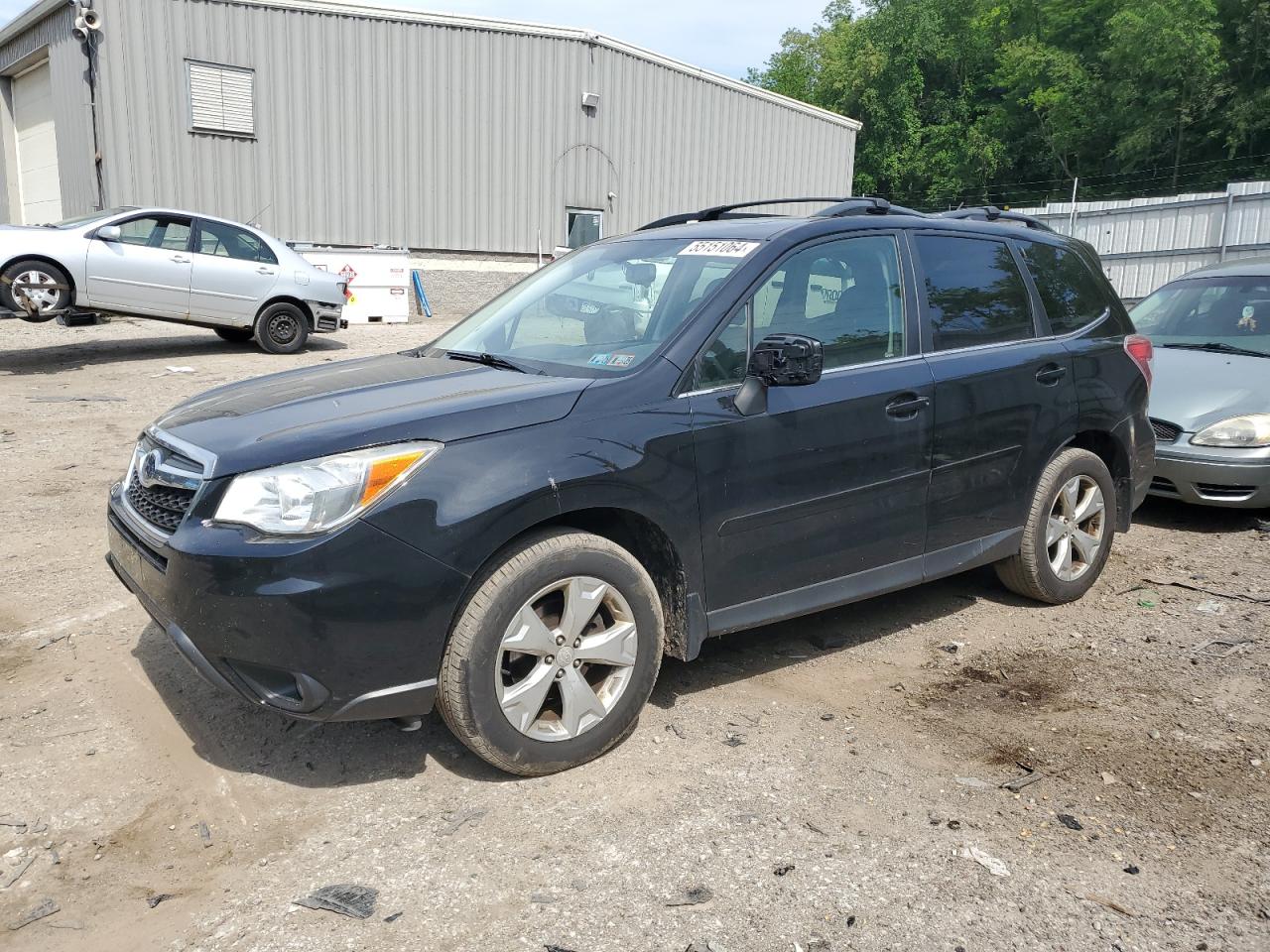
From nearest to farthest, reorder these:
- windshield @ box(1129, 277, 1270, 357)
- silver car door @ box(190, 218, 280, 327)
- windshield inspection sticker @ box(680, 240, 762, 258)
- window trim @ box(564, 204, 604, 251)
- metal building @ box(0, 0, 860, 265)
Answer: windshield inspection sticker @ box(680, 240, 762, 258)
windshield @ box(1129, 277, 1270, 357)
silver car door @ box(190, 218, 280, 327)
metal building @ box(0, 0, 860, 265)
window trim @ box(564, 204, 604, 251)

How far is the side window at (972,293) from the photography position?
450cm

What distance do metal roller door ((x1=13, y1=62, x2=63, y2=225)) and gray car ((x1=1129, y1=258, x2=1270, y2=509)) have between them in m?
19.1

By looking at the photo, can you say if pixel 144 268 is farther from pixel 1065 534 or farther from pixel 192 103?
pixel 1065 534

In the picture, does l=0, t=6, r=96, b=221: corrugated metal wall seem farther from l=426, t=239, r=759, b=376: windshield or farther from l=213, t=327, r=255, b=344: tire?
l=426, t=239, r=759, b=376: windshield

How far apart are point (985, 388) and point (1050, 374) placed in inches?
20.4

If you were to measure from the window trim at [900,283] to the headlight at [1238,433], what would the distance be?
3.35 meters

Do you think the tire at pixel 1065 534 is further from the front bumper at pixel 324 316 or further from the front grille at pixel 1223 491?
the front bumper at pixel 324 316

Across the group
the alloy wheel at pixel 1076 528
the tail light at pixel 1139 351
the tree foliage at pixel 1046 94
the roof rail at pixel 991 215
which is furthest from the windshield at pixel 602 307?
the tree foliage at pixel 1046 94

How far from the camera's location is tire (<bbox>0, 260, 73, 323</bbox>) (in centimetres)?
1141

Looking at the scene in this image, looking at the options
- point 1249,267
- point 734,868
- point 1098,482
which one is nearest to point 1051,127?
point 1249,267

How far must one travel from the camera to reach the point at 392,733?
146 inches

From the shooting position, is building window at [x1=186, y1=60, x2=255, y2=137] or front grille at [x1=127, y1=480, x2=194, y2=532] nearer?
front grille at [x1=127, y1=480, x2=194, y2=532]

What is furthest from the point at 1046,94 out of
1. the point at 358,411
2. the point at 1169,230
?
the point at 358,411

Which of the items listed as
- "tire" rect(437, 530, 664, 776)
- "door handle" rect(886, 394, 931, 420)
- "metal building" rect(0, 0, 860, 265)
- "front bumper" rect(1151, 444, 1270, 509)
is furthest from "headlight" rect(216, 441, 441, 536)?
"metal building" rect(0, 0, 860, 265)
